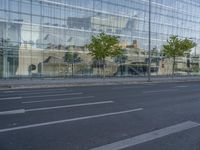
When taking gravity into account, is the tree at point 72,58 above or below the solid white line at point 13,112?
above

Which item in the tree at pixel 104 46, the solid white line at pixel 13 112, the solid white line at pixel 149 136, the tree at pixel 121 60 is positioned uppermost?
the tree at pixel 104 46

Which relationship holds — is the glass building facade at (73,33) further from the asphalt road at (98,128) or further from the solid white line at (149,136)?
the solid white line at (149,136)

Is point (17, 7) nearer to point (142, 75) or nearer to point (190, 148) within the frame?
point (142, 75)

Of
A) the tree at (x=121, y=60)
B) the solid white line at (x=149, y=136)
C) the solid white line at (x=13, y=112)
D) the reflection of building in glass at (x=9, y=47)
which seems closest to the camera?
the solid white line at (x=149, y=136)

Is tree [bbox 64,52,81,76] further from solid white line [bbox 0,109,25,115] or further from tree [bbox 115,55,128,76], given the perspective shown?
solid white line [bbox 0,109,25,115]

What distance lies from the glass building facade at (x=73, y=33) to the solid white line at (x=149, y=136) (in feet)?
93.6

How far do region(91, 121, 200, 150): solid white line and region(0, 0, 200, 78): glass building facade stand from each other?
28515mm

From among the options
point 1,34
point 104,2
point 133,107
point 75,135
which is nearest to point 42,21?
point 1,34

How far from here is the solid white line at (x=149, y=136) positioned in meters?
6.72

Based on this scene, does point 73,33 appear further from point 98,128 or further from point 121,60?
point 98,128

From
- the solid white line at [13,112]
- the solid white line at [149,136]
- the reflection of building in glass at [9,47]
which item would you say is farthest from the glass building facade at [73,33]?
the solid white line at [149,136]

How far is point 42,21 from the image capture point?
38.1 m

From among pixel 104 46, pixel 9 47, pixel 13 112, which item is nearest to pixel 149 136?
pixel 13 112

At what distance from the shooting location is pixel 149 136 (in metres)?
7.69
